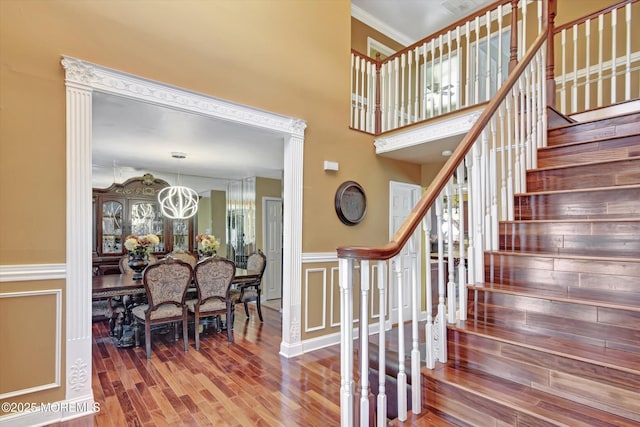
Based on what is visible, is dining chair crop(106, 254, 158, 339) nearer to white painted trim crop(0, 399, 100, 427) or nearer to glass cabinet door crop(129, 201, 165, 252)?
white painted trim crop(0, 399, 100, 427)

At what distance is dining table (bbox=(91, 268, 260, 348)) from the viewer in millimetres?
3535

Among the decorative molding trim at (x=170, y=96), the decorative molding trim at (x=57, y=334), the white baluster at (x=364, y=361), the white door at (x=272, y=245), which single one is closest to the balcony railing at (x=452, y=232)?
the white baluster at (x=364, y=361)

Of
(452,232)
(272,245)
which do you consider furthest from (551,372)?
(272,245)

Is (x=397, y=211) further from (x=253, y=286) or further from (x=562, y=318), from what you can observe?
(x=562, y=318)

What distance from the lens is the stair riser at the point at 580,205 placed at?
1926mm

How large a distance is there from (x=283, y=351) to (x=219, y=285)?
1088mm

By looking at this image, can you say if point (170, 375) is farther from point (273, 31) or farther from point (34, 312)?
point (273, 31)

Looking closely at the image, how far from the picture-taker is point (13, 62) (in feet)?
7.09

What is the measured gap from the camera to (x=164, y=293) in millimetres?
3479

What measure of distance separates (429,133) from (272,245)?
4.12 meters

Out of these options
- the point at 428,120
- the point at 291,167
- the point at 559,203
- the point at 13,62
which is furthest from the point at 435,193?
the point at 13,62

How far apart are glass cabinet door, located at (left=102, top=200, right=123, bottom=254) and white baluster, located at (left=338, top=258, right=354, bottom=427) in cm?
632

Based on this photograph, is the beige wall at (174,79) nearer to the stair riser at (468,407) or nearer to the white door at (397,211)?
the white door at (397,211)

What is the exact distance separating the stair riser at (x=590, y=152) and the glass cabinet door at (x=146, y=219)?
6789 mm
